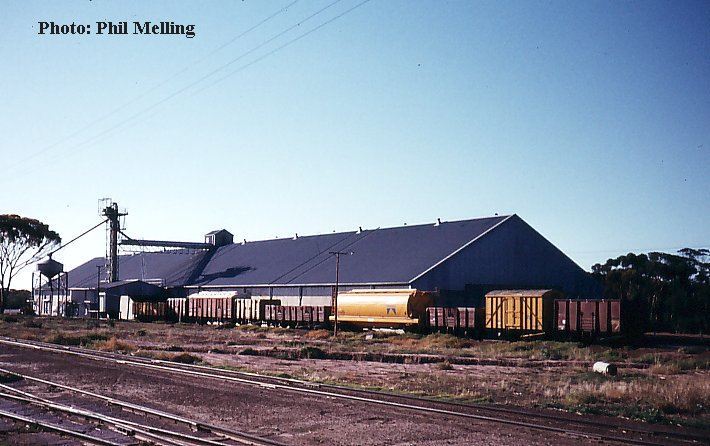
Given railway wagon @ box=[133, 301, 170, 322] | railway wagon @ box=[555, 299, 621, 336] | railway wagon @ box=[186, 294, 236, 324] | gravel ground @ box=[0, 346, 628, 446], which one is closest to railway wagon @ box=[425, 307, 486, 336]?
railway wagon @ box=[555, 299, 621, 336]

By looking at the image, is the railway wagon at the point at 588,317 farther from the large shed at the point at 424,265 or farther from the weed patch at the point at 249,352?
the weed patch at the point at 249,352

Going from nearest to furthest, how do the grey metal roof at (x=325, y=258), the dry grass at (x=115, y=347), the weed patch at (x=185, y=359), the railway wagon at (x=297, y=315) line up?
the weed patch at (x=185, y=359) → the dry grass at (x=115, y=347) → the railway wagon at (x=297, y=315) → the grey metal roof at (x=325, y=258)

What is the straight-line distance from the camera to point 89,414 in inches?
549

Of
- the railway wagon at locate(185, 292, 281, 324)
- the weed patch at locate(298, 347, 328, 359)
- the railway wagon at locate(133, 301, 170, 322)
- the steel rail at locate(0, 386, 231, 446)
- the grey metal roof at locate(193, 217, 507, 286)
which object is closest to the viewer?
the steel rail at locate(0, 386, 231, 446)

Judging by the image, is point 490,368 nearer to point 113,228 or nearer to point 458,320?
point 458,320

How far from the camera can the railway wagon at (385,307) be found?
151 feet

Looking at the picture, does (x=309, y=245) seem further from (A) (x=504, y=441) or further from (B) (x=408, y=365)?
(A) (x=504, y=441)

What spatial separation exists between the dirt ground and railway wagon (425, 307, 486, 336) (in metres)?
1.63

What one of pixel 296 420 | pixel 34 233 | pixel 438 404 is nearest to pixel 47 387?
pixel 296 420

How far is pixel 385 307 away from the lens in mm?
47781

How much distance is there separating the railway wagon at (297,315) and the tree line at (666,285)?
98.8ft

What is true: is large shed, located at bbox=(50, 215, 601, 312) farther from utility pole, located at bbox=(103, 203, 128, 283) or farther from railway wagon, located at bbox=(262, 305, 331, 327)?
utility pole, located at bbox=(103, 203, 128, 283)

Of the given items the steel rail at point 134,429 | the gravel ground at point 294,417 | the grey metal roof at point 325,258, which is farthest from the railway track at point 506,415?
the grey metal roof at point 325,258

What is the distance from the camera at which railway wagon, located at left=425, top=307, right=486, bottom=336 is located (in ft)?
138
